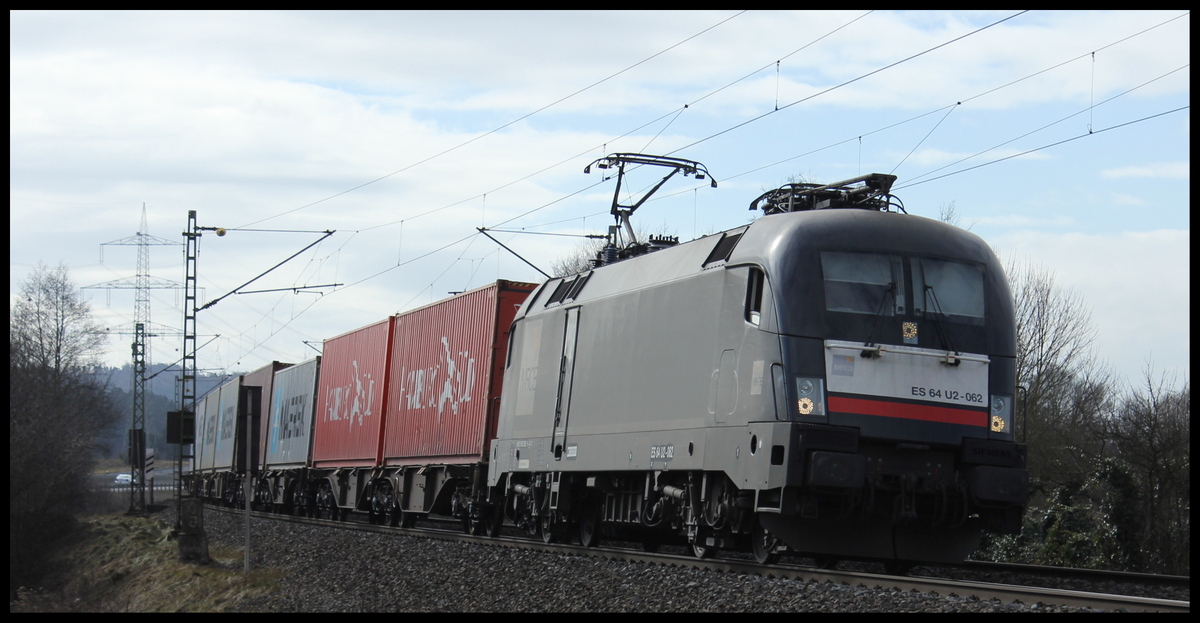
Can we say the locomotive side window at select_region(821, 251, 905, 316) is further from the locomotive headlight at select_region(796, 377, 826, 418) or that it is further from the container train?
the locomotive headlight at select_region(796, 377, 826, 418)

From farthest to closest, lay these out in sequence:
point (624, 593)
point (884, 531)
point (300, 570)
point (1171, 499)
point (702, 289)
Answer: point (1171, 499), point (300, 570), point (702, 289), point (884, 531), point (624, 593)

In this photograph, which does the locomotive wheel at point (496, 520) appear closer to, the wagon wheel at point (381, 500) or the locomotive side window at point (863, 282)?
the wagon wheel at point (381, 500)

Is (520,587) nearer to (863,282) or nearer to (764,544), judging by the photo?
(764,544)

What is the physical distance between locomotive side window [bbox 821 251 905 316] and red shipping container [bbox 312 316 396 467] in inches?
563

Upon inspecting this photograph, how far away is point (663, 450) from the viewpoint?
12469mm

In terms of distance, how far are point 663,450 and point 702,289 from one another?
5.54ft

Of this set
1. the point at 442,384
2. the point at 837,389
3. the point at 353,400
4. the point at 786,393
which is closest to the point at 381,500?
the point at 353,400

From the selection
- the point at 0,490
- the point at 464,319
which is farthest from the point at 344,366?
the point at 0,490

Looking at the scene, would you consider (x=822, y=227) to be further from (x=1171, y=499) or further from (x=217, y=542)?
(x=217, y=542)

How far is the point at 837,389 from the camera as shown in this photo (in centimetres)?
1064

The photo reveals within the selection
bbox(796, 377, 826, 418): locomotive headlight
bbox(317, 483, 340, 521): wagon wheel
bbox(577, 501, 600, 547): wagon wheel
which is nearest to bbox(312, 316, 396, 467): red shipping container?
bbox(317, 483, 340, 521): wagon wheel

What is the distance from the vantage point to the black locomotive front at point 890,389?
10.6m

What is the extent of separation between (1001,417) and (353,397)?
16961 millimetres

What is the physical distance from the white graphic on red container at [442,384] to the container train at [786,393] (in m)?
3.11
